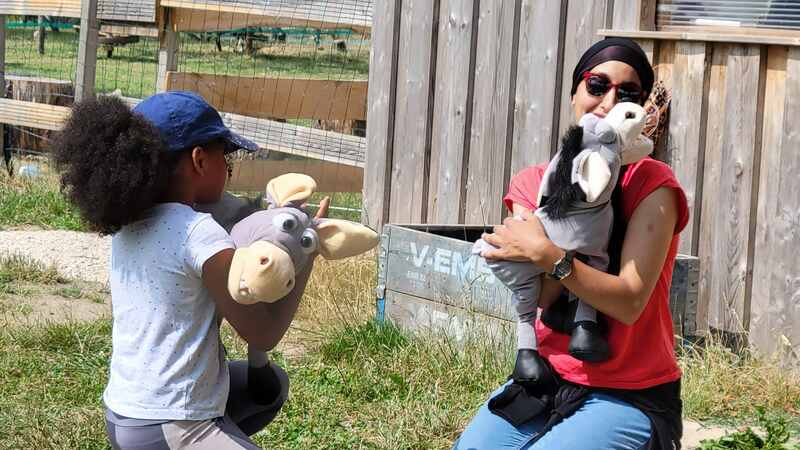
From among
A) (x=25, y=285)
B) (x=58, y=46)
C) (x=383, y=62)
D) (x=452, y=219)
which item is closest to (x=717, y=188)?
(x=452, y=219)

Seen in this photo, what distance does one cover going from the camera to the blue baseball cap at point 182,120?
302 centimetres

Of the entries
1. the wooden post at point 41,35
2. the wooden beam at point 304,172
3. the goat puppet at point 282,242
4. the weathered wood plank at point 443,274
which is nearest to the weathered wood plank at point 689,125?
the weathered wood plank at point 443,274

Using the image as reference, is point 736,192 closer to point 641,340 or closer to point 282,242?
point 641,340

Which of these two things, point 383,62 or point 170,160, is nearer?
point 170,160

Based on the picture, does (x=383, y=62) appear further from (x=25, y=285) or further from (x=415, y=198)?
(x=25, y=285)

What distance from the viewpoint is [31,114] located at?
31.9ft

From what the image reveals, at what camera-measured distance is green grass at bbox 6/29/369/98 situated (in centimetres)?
2147

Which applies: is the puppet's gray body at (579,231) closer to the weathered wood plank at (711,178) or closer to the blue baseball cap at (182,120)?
the blue baseball cap at (182,120)

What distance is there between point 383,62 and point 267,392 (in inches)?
152

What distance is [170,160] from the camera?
304 cm

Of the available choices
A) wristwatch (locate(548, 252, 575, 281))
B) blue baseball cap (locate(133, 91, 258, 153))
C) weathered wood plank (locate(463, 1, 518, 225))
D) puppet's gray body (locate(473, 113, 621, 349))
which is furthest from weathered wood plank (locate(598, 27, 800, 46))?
blue baseball cap (locate(133, 91, 258, 153))

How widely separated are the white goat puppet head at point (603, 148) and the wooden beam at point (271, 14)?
5134 millimetres

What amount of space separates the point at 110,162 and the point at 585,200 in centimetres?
118

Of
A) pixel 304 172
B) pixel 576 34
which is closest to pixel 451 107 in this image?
pixel 576 34
